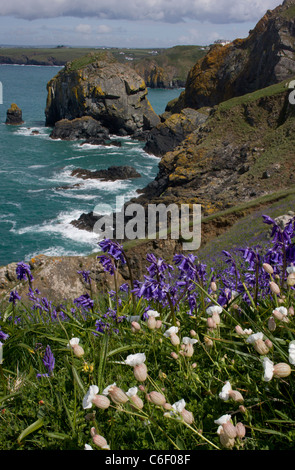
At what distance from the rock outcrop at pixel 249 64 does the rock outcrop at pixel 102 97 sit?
9.82m

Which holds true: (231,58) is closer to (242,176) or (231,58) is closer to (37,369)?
(242,176)

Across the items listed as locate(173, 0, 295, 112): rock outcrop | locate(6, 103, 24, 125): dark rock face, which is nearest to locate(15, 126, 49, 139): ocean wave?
locate(6, 103, 24, 125): dark rock face

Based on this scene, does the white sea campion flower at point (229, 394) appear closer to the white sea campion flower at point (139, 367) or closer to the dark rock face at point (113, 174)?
the white sea campion flower at point (139, 367)

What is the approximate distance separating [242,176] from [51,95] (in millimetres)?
63205

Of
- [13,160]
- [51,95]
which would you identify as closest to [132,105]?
[51,95]

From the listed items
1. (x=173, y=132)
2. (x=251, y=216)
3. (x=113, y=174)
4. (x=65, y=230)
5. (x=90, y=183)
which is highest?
(x=173, y=132)

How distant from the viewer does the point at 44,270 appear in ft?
39.2

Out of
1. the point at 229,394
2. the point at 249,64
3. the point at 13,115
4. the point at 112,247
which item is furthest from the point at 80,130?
the point at 229,394

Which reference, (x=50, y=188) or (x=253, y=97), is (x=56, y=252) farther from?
(x=253, y=97)

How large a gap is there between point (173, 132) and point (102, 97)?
22.2 metres

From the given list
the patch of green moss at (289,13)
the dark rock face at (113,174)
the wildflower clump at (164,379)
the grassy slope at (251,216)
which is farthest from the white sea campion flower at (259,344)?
the patch of green moss at (289,13)

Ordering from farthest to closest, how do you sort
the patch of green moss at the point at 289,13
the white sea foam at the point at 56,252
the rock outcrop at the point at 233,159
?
1. the patch of green moss at the point at 289,13
2. the rock outcrop at the point at 233,159
3. the white sea foam at the point at 56,252

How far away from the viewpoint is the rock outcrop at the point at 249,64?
62.3 metres

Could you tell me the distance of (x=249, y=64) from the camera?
68875 mm
